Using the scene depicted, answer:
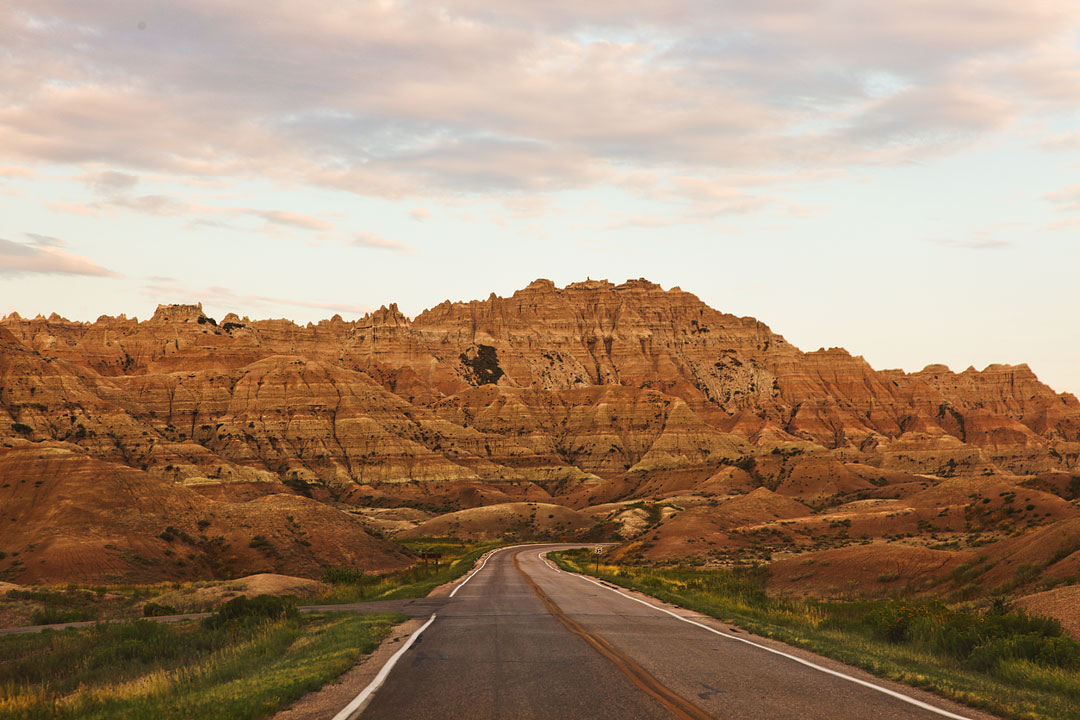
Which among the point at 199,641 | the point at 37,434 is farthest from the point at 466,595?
the point at 37,434

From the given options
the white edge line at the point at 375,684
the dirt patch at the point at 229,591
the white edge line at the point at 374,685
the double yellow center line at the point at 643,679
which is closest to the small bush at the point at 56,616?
the dirt patch at the point at 229,591

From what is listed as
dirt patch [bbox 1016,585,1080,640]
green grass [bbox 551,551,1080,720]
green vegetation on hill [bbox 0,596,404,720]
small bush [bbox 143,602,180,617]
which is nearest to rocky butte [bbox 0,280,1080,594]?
dirt patch [bbox 1016,585,1080,640]

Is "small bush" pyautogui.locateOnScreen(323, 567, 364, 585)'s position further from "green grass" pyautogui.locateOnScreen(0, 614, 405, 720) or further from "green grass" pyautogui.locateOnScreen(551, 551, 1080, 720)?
"green grass" pyautogui.locateOnScreen(551, 551, 1080, 720)

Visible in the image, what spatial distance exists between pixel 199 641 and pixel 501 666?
45.8 feet

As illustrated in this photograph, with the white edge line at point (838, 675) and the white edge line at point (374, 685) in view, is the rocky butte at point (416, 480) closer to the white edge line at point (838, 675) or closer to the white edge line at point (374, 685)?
the white edge line at point (838, 675)

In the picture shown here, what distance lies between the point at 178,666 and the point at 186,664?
638 mm

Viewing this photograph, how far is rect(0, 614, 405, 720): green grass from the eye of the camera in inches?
459

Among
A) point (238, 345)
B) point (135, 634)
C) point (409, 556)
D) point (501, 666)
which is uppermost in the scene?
point (238, 345)

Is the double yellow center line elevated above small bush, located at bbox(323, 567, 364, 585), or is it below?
above

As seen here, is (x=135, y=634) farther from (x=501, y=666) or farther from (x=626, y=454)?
(x=626, y=454)

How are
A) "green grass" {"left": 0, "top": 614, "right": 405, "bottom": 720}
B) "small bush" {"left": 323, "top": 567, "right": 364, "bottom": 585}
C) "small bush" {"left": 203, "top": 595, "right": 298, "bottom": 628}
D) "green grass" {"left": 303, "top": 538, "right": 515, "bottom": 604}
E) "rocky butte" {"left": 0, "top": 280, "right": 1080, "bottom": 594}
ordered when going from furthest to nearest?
"rocky butte" {"left": 0, "top": 280, "right": 1080, "bottom": 594}, "small bush" {"left": 323, "top": 567, "right": 364, "bottom": 585}, "green grass" {"left": 303, "top": 538, "right": 515, "bottom": 604}, "small bush" {"left": 203, "top": 595, "right": 298, "bottom": 628}, "green grass" {"left": 0, "top": 614, "right": 405, "bottom": 720}

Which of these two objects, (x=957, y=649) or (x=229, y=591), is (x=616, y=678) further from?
(x=229, y=591)

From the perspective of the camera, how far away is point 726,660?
14.4 metres

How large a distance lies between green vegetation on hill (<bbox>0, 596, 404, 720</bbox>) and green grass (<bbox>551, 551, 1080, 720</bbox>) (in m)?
9.23
